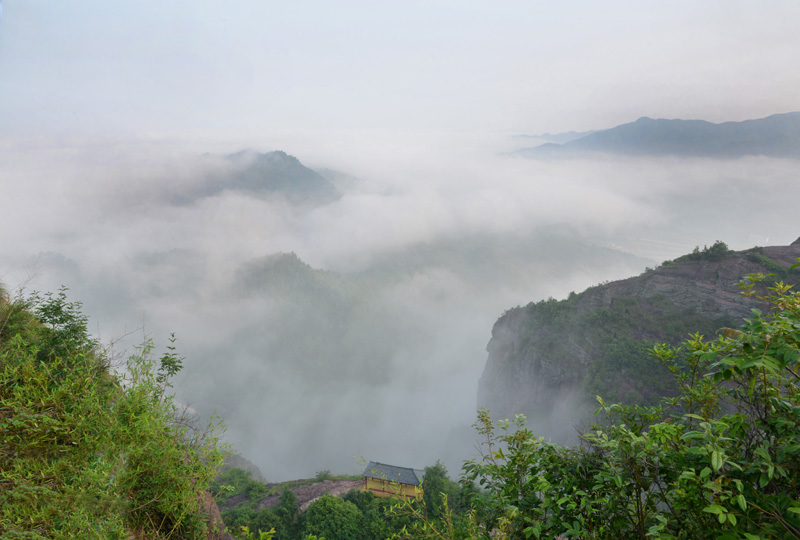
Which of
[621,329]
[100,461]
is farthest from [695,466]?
[621,329]

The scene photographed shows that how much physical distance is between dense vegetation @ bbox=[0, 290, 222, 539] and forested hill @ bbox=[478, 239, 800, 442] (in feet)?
132

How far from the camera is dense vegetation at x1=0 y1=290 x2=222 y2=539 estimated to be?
3545 millimetres

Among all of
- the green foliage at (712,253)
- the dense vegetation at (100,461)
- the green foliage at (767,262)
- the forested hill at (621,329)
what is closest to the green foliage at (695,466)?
the dense vegetation at (100,461)

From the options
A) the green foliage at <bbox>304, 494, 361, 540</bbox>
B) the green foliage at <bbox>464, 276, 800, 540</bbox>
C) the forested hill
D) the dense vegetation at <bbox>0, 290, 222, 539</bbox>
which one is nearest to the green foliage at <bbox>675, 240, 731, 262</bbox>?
the forested hill

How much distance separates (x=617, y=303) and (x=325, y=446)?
91547 mm

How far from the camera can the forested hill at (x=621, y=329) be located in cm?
4025

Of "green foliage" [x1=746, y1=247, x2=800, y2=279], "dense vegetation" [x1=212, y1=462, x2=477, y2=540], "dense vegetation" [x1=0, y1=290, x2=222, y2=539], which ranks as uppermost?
"dense vegetation" [x1=0, y1=290, x2=222, y2=539]

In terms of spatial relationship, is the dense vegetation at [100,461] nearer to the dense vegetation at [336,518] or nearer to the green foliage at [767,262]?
the dense vegetation at [336,518]

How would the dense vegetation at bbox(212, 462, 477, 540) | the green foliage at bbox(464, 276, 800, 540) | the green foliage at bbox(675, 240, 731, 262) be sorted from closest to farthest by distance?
the green foliage at bbox(464, 276, 800, 540) < the dense vegetation at bbox(212, 462, 477, 540) < the green foliage at bbox(675, 240, 731, 262)

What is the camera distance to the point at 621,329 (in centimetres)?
4719

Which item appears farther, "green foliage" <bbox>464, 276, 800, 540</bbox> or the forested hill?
the forested hill

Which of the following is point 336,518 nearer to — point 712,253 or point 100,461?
point 100,461

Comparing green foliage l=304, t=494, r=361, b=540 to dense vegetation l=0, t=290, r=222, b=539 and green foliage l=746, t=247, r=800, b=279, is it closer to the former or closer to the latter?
dense vegetation l=0, t=290, r=222, b=539

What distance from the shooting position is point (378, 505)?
2394 centimetres
